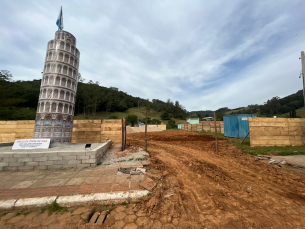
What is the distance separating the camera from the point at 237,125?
49.4ft

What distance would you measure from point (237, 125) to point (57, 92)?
58.7ft

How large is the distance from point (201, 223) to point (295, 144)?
41.0 ft

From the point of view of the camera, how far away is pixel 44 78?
8.39m

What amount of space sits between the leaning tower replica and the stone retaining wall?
10.4 ft

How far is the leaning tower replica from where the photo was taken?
26.1 ft

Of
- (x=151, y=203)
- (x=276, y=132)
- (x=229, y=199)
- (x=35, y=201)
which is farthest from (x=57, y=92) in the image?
(x=276, y=132)

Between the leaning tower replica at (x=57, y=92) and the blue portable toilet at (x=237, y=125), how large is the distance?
17.0m

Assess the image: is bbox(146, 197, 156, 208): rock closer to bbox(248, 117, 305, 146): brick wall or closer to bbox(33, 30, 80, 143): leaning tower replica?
bbox(33, 30, 80, 143): leaning tower replica

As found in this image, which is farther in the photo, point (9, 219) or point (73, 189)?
point (73, 189)

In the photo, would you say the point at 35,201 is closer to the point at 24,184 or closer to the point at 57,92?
the point at 24,184

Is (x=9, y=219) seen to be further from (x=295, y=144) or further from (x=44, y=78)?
(x=295, y=144)

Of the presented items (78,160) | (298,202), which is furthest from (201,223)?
(78,160)

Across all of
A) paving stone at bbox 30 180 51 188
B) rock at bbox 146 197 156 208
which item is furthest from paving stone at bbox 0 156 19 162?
rock at bbox 146 197 156 208

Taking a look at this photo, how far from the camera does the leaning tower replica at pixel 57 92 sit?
26.1ft
